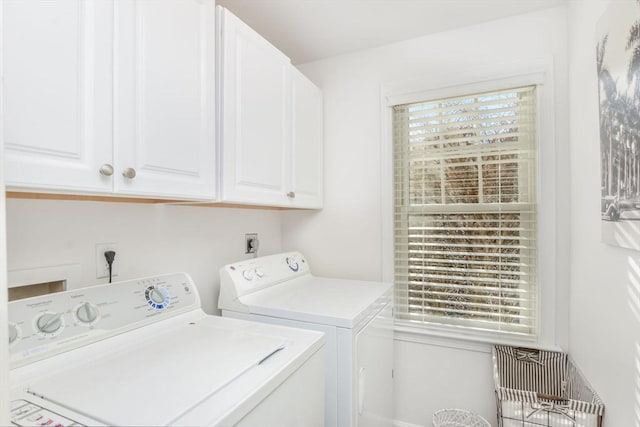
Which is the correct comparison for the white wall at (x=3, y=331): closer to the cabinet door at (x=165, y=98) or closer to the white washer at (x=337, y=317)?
the cabinet door at (x=165, y=98)

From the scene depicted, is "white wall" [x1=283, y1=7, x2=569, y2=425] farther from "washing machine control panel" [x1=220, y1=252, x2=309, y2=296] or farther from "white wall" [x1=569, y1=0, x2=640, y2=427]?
"washing machine control panel" [x1=220, y1=252, x2=309, y2=296]

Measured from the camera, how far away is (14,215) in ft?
Result: 3.34

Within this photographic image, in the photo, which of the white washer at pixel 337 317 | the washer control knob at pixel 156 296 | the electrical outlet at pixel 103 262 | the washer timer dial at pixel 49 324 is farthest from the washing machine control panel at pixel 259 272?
the washer timer dial at pixel 49 324

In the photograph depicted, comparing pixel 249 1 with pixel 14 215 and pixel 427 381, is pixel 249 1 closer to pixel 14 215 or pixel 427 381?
pixel 14 215

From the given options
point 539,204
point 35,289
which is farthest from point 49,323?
point 539,204

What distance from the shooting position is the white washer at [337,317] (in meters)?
1.29

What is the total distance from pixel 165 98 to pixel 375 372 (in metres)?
1.52

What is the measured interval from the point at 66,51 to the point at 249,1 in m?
1.12

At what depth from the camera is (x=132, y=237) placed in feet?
4.51

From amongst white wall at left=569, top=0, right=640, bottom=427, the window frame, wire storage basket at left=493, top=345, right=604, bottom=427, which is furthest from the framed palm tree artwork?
wire storage basket at left=493, top=345, right=604, bottom=427

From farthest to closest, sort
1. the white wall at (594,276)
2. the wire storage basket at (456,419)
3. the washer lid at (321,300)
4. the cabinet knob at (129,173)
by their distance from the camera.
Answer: the wire storage basket at (456,419)
the washer lid at (321,300)
the white wall at (594,276)
the cabinet knob at (129,173)

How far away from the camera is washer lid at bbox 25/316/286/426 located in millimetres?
711

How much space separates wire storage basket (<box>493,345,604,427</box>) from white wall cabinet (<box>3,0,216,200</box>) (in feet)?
5.62

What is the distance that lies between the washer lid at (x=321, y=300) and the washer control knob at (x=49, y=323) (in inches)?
27.4
